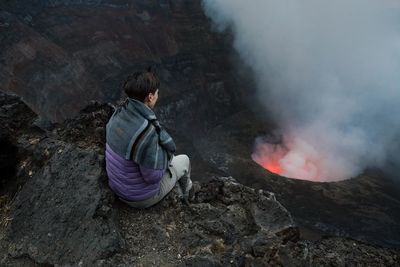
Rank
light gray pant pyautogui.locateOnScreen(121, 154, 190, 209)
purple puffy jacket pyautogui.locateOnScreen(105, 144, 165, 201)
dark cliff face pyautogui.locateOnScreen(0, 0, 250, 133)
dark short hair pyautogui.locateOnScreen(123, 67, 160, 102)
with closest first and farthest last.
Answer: dark short hair pyautogui.locateOnScreen(123, 67, 160, 102) → purple puffy jacket pyautogui.locateOnScreen(105, 144, 165, 201) → light gray pant pyautogui.locateOnScreen(121, 154, 190, 209) → dark cliff face pyautogui.locateOnScreen(0, 0, 250, 133)

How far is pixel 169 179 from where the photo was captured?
164 inches

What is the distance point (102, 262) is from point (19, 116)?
2.49 m

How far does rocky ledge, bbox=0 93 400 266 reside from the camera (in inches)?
148

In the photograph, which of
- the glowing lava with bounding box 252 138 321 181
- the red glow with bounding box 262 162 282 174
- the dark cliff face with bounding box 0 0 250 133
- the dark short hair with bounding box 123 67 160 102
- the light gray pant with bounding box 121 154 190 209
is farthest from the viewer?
the red glow with bounding box 262 162 282 174

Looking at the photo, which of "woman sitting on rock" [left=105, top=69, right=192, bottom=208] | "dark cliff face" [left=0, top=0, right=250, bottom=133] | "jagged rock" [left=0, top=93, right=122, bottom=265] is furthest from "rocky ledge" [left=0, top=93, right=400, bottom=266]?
"dark cliff face" [left=0, top=0, right=250, bottom=133]

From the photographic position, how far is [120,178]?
12.7ft

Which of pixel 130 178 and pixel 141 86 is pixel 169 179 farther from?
pixel 141 86

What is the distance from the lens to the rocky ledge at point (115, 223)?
3764mm

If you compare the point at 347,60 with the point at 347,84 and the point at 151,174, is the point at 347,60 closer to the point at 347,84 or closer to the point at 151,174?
the point at 347,84

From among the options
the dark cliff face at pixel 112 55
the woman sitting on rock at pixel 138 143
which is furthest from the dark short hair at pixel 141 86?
the dark cliff face at pixel 112 55

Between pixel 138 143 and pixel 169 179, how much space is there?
73cm

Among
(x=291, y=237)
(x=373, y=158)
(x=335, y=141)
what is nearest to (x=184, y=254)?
(x=291, y=237)

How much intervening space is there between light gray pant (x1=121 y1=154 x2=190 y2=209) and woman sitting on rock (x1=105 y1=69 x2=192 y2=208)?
0.13 m

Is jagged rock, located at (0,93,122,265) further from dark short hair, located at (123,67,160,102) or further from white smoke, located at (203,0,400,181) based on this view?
white smoke, located at (203,0,400,181)
